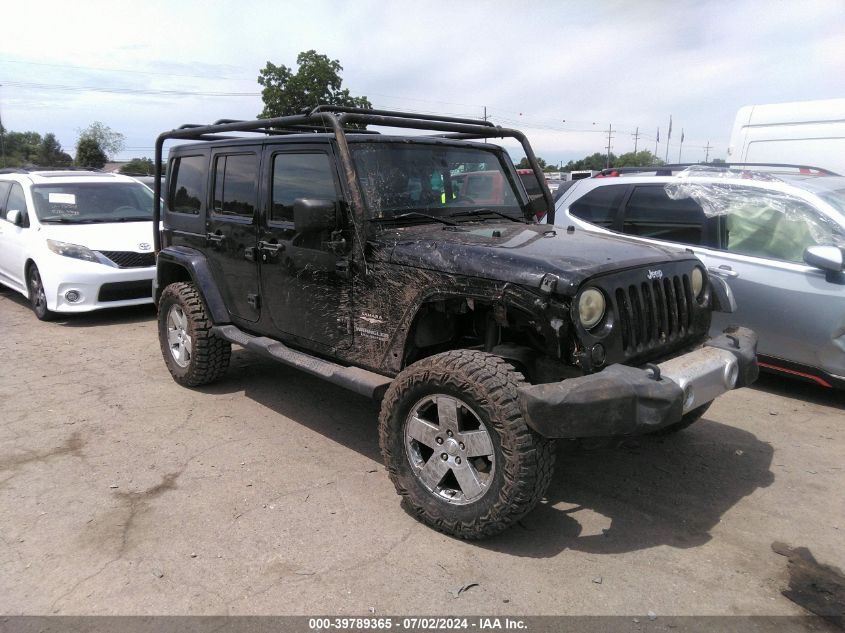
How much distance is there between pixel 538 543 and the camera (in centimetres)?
309

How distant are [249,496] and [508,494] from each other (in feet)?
5.23

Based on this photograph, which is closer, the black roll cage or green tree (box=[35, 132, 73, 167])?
the black roll cage

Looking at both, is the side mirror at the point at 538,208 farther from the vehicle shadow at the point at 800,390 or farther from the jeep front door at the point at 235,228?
the vehicle shadow at the point at 800,390

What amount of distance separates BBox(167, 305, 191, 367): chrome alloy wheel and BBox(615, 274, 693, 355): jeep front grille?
357 cm

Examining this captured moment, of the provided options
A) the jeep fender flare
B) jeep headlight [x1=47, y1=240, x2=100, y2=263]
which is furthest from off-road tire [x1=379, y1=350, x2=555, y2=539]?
jeep headlight [x1=47, y1=240, x2=100, y2=263]

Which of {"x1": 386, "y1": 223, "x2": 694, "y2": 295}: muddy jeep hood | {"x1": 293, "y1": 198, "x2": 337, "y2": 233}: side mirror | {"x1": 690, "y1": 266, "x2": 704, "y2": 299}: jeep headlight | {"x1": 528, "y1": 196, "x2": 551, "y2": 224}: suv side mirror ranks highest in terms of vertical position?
{"x1": 528, "y1": 196, "x2": 551, "y2": 224}: suv side mirror

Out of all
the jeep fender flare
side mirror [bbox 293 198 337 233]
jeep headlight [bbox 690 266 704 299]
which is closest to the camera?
side mirror [bbox 293 198 337 233]

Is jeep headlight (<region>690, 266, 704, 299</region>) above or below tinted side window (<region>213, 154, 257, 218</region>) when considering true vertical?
below

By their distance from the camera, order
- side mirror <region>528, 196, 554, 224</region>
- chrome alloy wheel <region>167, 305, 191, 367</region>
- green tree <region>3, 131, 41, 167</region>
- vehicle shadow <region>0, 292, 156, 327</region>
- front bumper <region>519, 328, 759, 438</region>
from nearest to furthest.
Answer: front bumper <region>519, 328, 759, 438</region>
side mirror <region>528, 196, 554, 224</region>
chrome alloy wheel <region>167, 305, 191, 367</region>
vehicle shadow <region>0, 292, 156, 327</region>
green tree <region>3, 131, 41, 167</region>

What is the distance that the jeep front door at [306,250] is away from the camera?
367 centimetres

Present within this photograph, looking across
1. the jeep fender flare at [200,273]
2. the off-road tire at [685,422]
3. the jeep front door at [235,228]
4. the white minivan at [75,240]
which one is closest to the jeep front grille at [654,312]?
the off-road tire at [685,422]

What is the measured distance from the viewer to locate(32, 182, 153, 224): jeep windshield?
8125 millimetres

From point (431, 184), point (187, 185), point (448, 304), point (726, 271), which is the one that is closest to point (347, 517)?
point (448, 304)

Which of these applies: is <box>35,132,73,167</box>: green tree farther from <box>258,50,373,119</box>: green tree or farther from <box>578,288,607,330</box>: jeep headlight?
<box>578,288,607,330</box>: jeep headlight
